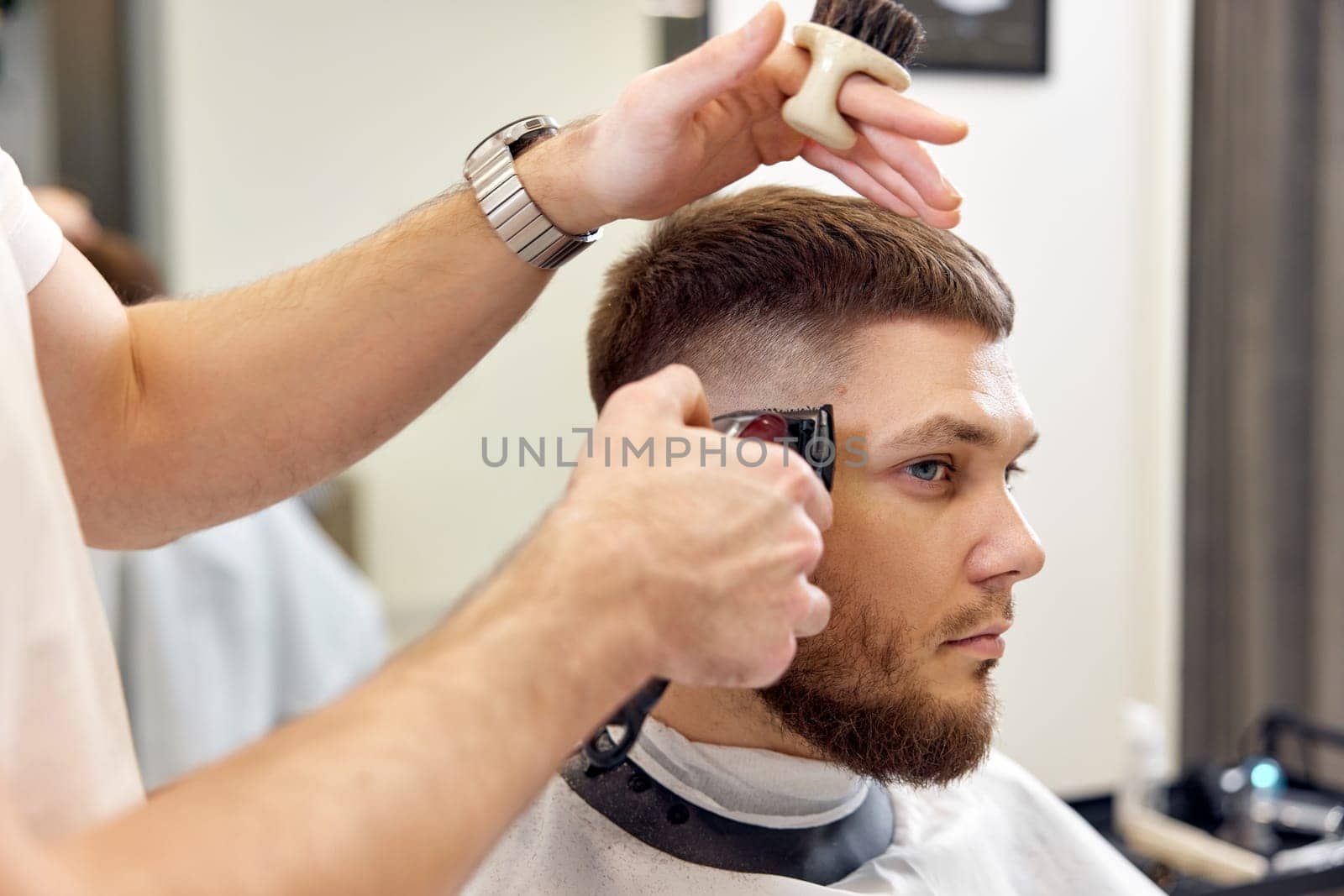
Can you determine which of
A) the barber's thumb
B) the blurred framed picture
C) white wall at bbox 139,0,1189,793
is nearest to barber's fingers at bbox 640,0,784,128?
the barber's thumb

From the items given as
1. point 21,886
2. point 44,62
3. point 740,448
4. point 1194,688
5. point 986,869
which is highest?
point 44,62

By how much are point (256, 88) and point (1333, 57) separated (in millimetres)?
2575

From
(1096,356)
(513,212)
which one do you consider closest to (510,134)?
(513,212)

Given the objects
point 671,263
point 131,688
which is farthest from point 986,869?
point 131,688

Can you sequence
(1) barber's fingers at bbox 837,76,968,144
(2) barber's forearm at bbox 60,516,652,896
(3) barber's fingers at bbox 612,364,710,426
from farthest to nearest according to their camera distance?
(1) barber's fingers at bbox 837,76,968,144 < (3) barber's fingers at bbox 612,364,710,426 < (2) barber's forearm at bbox 60,516,652,896

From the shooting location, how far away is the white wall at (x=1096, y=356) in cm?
299

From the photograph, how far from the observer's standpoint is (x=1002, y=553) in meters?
1.26

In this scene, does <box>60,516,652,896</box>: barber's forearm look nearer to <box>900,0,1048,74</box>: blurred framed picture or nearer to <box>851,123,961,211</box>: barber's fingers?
<box>851,123,961,211</box>: barber's fingers

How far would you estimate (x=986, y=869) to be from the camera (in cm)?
147

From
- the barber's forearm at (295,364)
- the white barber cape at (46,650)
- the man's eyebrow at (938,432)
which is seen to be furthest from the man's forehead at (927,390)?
the white barber cape at (46,650)

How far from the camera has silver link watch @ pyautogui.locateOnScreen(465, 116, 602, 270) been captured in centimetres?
129

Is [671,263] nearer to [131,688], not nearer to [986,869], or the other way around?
[986,869]

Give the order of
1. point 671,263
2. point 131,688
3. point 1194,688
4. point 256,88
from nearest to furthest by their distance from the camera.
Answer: point 671,263 < point 256,88 < point 131,688 < point 1194,688

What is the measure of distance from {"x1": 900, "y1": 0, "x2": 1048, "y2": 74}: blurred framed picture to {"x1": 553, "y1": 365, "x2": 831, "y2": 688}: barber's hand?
2200 mm
